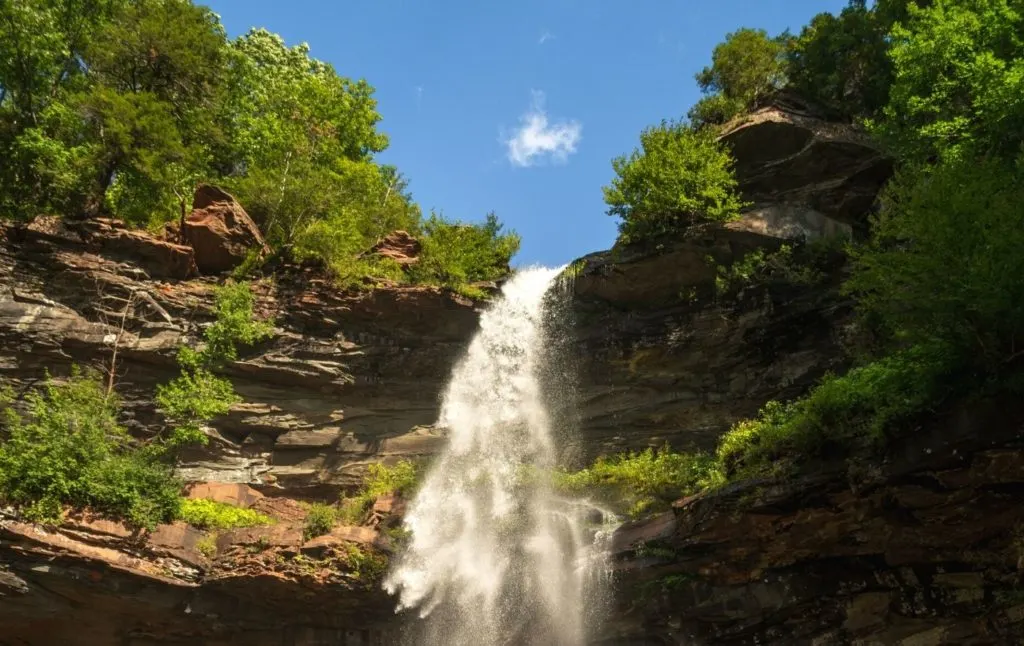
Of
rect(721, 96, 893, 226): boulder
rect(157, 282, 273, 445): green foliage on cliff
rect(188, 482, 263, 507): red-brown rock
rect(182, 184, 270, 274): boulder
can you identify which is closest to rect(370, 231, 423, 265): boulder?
rect(182, 184, 270, 274): boulder

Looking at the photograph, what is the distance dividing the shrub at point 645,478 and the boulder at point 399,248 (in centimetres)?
838

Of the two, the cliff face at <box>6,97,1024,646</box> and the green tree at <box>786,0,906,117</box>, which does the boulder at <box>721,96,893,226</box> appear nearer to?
the cliff face at <box>6,97,1024,646</box>

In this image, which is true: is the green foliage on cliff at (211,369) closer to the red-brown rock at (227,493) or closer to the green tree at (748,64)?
the red-brown rock at (227,493)

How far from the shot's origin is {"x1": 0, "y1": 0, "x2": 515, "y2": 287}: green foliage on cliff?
18.9 metres

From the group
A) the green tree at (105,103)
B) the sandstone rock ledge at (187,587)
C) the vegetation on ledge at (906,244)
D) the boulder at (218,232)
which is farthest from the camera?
the green tree at (105,103)

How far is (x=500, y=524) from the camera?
607 inches

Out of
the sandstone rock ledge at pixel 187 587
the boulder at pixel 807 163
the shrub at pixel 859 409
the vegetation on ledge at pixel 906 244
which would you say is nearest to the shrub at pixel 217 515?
the sandstone rock ledge at pixel 187 587

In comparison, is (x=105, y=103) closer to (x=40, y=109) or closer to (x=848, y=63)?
(x=40, y=109)

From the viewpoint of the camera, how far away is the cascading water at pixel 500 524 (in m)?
13.5

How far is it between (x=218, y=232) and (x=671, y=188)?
42.1ft

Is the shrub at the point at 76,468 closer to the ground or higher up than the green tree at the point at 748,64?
closer to the ground

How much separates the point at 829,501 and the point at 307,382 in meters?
13.0

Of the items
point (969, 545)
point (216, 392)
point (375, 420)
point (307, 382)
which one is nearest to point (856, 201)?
point (969, 545)

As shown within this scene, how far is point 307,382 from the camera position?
58.6 feet
